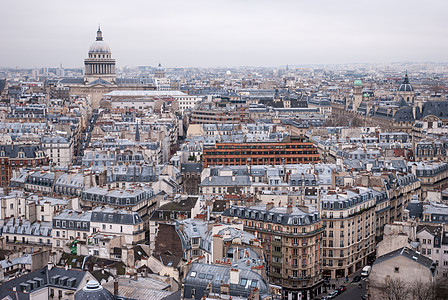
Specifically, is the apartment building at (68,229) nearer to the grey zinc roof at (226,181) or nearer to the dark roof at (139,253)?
the dark roof at (139,253)

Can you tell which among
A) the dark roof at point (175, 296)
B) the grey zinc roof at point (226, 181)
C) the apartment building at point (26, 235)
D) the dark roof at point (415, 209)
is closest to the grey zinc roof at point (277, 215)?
the dark roof at point (415, 209)

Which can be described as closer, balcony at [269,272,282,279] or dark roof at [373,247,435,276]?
dark roof at [373,247,435,276]

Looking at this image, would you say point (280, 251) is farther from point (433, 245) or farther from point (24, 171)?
point (24, 171)

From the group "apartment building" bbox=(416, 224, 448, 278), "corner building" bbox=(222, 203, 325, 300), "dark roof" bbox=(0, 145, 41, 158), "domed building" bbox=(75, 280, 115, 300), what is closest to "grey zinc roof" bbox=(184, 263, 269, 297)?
"domed building" bbox=(75, 280, 115, 300)

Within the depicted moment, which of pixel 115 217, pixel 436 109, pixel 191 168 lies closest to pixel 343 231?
pixel 115 217

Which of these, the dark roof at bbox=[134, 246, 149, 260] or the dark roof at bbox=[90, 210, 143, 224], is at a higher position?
the dark roof at bbox=[90, 210, 143, 224]

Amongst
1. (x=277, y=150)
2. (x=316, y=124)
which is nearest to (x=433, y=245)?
(x=277, y=150)

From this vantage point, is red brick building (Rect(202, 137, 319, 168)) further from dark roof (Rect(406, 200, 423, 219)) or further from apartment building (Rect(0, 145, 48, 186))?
dark roof (Rect(406, 200, 423, 219))
